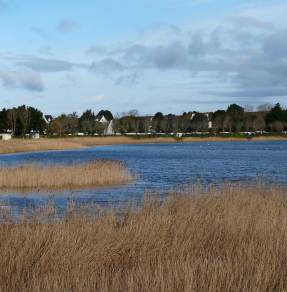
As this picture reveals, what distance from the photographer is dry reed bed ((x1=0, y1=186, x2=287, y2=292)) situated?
6184mm

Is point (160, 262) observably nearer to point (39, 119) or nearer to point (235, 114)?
point (39, 119)

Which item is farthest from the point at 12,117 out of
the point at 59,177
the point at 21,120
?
the point at 59,177

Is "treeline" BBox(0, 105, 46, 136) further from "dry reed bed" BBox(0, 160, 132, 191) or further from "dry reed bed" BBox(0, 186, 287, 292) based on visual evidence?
"dry reed bed" BBox(0, 186, 287, 292)

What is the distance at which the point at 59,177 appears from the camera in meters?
21.7

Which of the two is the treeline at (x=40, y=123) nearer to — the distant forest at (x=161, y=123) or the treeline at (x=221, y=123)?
the distant forest at (x=161, y=123)

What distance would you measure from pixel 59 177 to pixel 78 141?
194 feet

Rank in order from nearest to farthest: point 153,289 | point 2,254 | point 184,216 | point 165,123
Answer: point 153,289
point 2,254
point 184,216
point 165,123

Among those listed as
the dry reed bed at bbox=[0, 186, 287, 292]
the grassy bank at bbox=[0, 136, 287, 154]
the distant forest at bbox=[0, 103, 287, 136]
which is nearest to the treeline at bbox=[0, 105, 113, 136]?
the distant forest at bbox=[0, 103, 287, 136]

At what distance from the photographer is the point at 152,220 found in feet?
30.6

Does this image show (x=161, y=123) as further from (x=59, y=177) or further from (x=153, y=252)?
(x=153, y=252)

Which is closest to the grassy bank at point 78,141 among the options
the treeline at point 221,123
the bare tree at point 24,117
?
the bare tree at point 24,117

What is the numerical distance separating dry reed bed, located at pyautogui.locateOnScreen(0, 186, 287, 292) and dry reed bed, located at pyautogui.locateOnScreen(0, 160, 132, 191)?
417 inches

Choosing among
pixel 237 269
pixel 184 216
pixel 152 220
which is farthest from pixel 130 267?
pixel 184 216

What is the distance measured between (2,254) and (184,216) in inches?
145
